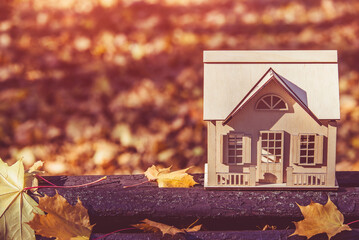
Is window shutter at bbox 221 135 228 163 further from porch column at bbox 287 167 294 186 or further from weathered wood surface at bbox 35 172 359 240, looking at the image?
porch column at bbox 287 167 294 186

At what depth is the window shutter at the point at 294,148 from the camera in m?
1.88

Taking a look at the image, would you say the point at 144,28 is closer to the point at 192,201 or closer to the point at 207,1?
the point at 207,1

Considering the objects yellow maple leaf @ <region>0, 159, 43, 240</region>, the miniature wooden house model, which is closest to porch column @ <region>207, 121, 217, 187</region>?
the miniature wooden house model

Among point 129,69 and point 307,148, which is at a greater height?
point 129,69

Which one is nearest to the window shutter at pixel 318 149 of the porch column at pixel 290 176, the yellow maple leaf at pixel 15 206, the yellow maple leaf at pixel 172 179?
the porch column at pixel 290 176

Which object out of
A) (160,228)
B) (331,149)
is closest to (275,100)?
(331,149)

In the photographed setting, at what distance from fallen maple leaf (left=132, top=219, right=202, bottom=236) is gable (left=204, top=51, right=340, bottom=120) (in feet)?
1.49

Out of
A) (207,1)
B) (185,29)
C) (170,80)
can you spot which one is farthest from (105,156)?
(207,1)

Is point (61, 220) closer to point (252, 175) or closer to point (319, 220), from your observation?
point (252, 175)

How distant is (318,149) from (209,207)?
50 centimetres

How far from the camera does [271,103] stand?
6.15ft

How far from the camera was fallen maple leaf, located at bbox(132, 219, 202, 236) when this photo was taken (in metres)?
1.82

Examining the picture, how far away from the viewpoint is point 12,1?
5.49m

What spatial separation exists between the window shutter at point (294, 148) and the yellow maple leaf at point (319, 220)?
0.60 feet
